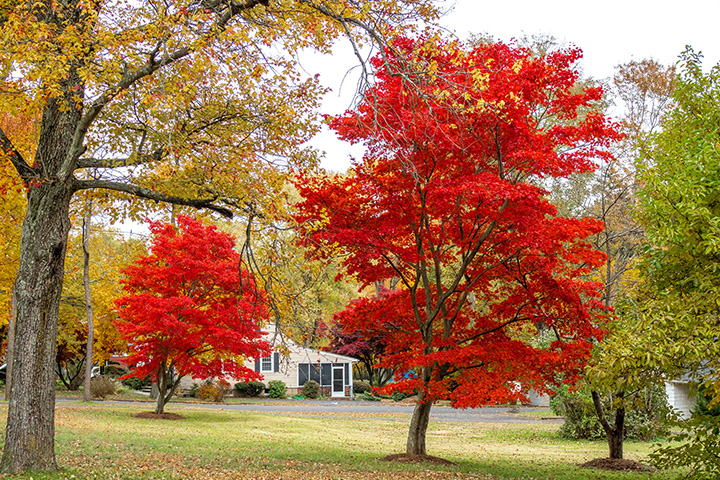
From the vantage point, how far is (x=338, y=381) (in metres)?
37.9

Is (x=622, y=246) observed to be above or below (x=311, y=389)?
above

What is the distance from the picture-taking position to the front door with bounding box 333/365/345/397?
37656 mm

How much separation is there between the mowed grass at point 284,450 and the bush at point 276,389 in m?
14.1

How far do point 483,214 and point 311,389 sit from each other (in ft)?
90.5

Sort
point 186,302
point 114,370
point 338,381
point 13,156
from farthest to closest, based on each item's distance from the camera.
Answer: point 114,370
point 338,381
point 186,302
point 13,156

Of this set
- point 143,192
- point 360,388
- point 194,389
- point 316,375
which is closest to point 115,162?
point 143,192

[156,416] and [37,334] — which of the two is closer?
[37,334]

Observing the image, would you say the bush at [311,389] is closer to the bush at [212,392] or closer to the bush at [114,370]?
the bush at [212,392]

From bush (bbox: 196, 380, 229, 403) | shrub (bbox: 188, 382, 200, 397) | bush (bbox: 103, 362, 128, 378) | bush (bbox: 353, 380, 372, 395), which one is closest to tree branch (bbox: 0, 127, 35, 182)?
bush (bbox: 196, 380, 229, 403)

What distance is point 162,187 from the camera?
317 inches

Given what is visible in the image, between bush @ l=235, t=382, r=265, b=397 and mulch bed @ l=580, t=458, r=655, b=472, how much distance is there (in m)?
24.9

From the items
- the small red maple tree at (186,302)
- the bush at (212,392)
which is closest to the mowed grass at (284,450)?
the small red maple tree at (186,302)

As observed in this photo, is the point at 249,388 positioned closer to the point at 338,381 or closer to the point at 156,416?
the point at 338,381

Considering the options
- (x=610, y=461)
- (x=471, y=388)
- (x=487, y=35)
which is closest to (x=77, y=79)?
(x=471, y=388)
